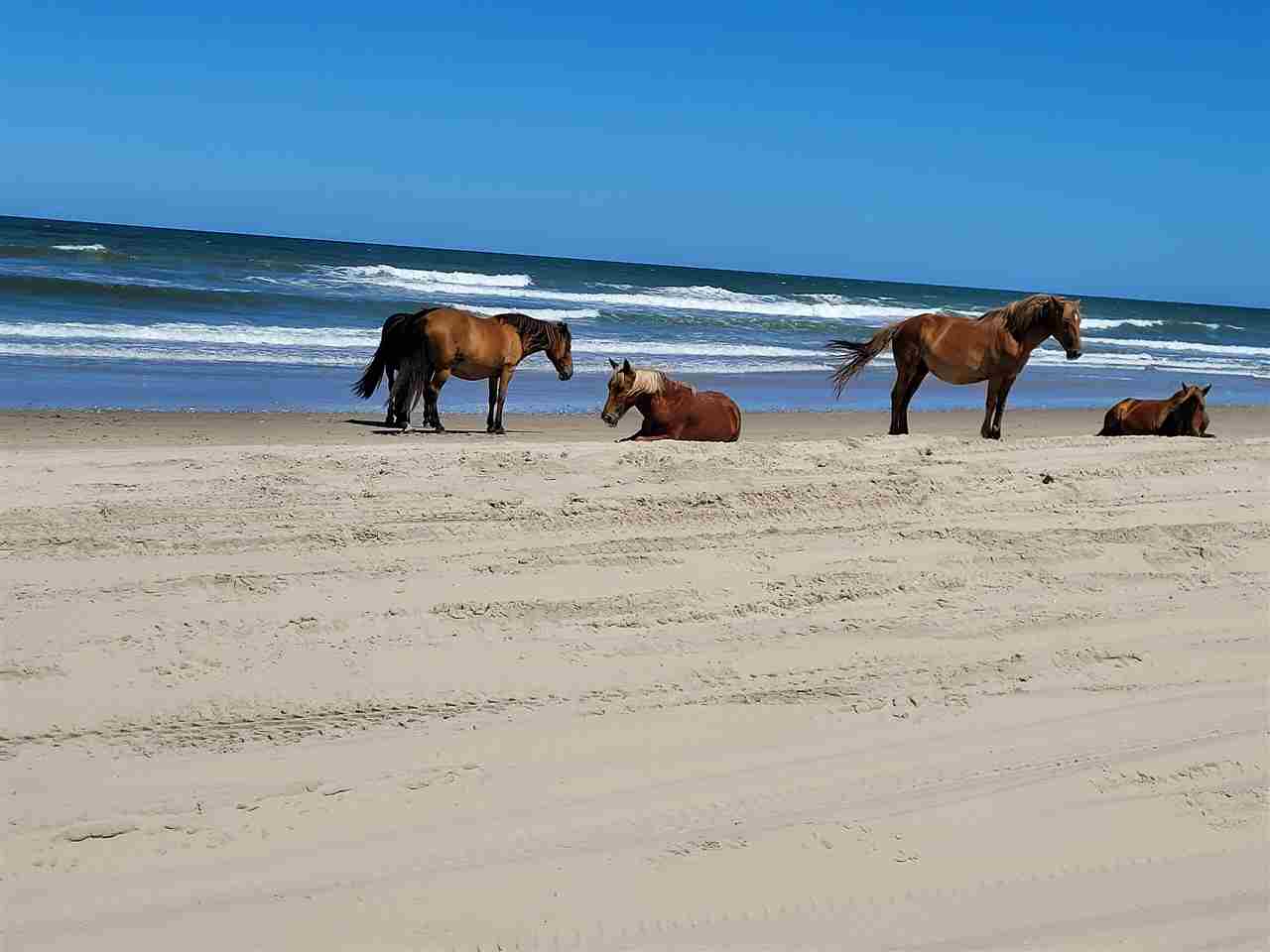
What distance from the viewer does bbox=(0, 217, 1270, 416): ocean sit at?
622 inches

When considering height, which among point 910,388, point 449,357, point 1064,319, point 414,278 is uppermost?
point 1064,319

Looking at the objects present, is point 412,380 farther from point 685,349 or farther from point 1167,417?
point 685,349

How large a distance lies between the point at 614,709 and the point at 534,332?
32.0ft

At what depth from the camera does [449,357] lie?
41.0 ft

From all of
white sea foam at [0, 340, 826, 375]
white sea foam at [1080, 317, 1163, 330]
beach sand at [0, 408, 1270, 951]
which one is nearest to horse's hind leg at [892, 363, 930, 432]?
beach sand at [0, 408, 1270, 951]

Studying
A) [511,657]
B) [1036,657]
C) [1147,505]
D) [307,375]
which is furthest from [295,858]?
[307,375]

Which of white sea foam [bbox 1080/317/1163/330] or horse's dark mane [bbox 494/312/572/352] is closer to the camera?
horse's dark mane [bbox 494/312/572/352]

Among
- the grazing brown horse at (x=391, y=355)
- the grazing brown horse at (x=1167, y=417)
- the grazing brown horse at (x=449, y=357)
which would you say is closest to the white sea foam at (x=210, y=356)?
the grazing brown horse at (x=391, y=355)

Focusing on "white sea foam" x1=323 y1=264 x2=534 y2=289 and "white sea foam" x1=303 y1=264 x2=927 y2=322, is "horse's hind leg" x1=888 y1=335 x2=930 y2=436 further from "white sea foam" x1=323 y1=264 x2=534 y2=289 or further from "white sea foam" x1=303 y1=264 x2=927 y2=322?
"white sea foam" x1=323 y1=264 x2=534 y2=289

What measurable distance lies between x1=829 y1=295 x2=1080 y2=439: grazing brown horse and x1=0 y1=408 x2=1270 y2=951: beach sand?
522 centimetres

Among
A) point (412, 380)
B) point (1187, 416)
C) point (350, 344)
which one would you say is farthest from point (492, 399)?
point (350, 344)

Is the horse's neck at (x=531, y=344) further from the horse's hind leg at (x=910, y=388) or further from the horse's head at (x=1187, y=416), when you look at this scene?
the horse's head at (x=1187, y=416)

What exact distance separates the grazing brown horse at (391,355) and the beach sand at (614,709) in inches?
254

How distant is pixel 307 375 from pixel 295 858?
15.0 m
